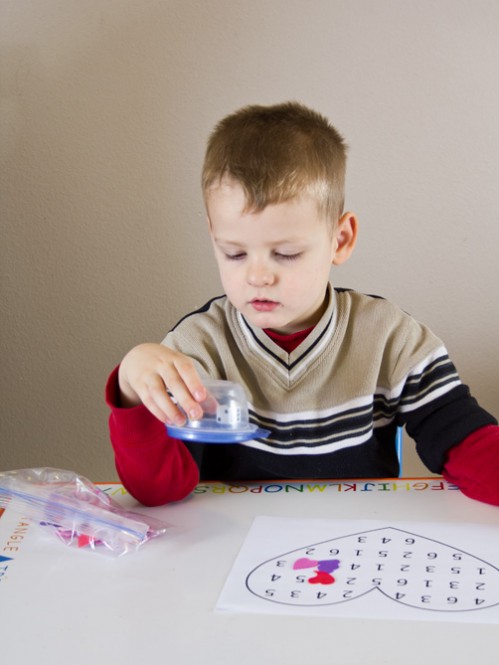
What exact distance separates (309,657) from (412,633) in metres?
0.08

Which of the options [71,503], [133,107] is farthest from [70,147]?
[71,503]

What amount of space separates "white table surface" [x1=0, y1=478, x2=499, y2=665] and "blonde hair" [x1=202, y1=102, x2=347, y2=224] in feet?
1.00

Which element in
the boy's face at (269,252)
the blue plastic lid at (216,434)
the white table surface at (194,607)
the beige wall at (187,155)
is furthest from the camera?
the beige wall at (187,155)

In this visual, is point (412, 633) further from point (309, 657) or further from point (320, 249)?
point (320, 249)

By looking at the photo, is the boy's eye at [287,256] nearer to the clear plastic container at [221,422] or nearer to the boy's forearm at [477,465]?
the clear plastic container at [221,422]

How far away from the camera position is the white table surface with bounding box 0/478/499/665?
1.89 ft

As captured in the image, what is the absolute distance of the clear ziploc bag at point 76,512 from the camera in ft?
2.52

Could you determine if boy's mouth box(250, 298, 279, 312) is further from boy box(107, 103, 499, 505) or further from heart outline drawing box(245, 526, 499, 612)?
heart outline drawing box(245, 526, 499, 612)

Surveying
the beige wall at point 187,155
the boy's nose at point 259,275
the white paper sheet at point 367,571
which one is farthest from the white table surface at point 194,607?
the beige wall at point 187,155

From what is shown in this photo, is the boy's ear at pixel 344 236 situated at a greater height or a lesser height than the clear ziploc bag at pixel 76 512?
greater

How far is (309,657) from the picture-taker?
0.57 m

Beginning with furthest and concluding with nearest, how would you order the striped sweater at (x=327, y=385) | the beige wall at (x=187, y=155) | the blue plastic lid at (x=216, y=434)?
1. the beige wall at (x=187, y=155)
2. the striped sweater at (x=327, y=385)
3. the blue plastic lid at (x=216, y=434)

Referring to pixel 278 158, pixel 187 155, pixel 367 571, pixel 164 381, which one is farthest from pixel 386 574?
pixel 187 155

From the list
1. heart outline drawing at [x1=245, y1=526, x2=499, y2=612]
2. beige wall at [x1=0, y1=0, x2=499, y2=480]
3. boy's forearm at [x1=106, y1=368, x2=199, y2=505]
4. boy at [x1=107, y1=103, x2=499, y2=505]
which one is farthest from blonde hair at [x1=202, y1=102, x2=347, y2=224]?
beige wall at [x1=0, y1=0, x2=499, y2=480]
